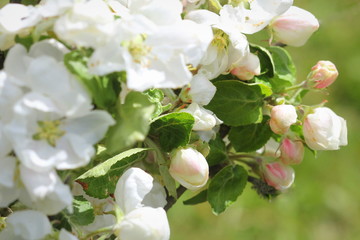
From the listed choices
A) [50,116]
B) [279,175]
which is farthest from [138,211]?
[279,175]

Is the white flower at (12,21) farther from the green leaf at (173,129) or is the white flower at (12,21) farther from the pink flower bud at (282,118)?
the pink flower bud at (282,118)

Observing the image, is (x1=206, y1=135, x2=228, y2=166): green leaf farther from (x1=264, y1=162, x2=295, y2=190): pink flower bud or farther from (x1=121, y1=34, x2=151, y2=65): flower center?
(x1=121, y1=34, x2=151, y2=65): flower center

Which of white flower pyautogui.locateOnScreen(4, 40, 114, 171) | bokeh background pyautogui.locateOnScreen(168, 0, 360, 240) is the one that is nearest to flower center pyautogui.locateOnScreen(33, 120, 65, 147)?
white flower pyautogui.locateOnScreen(4, 40, 114, 171)

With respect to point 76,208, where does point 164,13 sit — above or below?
above

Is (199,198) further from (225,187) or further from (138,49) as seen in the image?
(138,49)

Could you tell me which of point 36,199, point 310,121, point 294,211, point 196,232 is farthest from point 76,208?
point 294,211

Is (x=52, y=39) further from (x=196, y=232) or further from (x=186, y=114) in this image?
(x=196, y=232)

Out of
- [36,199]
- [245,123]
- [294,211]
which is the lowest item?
[294,211]

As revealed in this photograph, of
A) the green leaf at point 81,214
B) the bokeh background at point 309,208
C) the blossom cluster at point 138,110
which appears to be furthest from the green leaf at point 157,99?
the bokeh background at point 309,208
